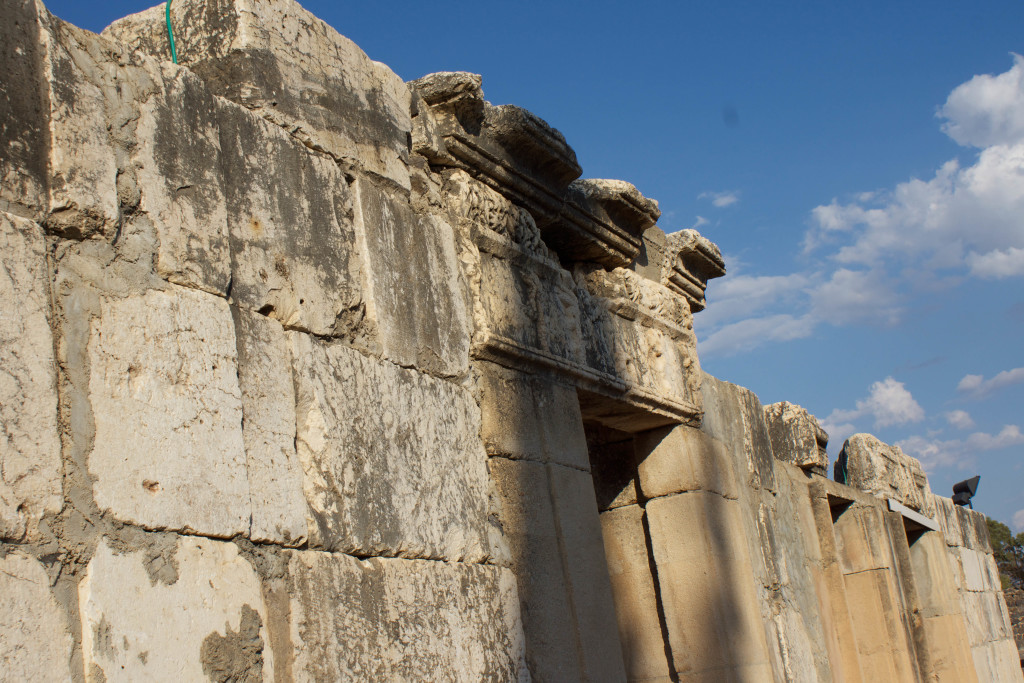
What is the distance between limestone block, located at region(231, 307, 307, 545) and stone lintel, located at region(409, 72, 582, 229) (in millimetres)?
Answer: 1420

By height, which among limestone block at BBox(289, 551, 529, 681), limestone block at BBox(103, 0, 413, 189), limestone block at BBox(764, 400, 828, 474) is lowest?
limestone block at BBox(289, 551, 529, 681)

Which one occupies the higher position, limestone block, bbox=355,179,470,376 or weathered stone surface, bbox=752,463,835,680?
limestone block, bbox=355,179,470,376

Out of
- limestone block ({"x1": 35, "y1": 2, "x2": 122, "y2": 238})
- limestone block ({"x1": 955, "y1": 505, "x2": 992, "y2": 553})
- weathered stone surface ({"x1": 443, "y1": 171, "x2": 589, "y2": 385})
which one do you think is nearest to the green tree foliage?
limestone block ({"x1": 955, "y1": 505, "x2": 992, "y2": 553})

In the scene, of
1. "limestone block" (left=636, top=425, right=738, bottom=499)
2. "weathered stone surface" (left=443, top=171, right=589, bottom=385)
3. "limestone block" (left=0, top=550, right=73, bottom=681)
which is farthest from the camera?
"limestone block" (left=636, top=425, right=738, bottom=499)

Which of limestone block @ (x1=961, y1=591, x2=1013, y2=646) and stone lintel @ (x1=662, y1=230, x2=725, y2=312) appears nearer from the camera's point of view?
stone lintel @ (x1=662, y1=230, x2=725, y2=312)

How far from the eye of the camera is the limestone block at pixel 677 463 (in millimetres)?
5000

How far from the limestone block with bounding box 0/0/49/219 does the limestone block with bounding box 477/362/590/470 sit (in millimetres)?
1683

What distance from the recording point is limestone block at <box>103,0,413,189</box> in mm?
2793

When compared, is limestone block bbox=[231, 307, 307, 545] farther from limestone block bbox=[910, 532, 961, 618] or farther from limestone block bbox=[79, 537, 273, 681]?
limestone block bbox=[910, 532, 961, 618]

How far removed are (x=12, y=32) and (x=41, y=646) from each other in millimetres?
1192

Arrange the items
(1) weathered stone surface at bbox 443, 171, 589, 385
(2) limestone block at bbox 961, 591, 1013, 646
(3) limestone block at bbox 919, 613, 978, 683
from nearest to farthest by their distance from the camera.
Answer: (1) weathered stone surface at bbox 443, 171, 589, 385 < (3) limestone block at bbox 919, 613, 978, 683 < (2) limestone block at bbox 961, 591, 1013, 646

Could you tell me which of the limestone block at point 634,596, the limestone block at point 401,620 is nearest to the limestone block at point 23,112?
the limestone block at point 401,620

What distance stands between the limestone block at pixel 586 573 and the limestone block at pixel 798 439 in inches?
141

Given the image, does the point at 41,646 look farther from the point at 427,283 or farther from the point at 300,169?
the point at 427,283
